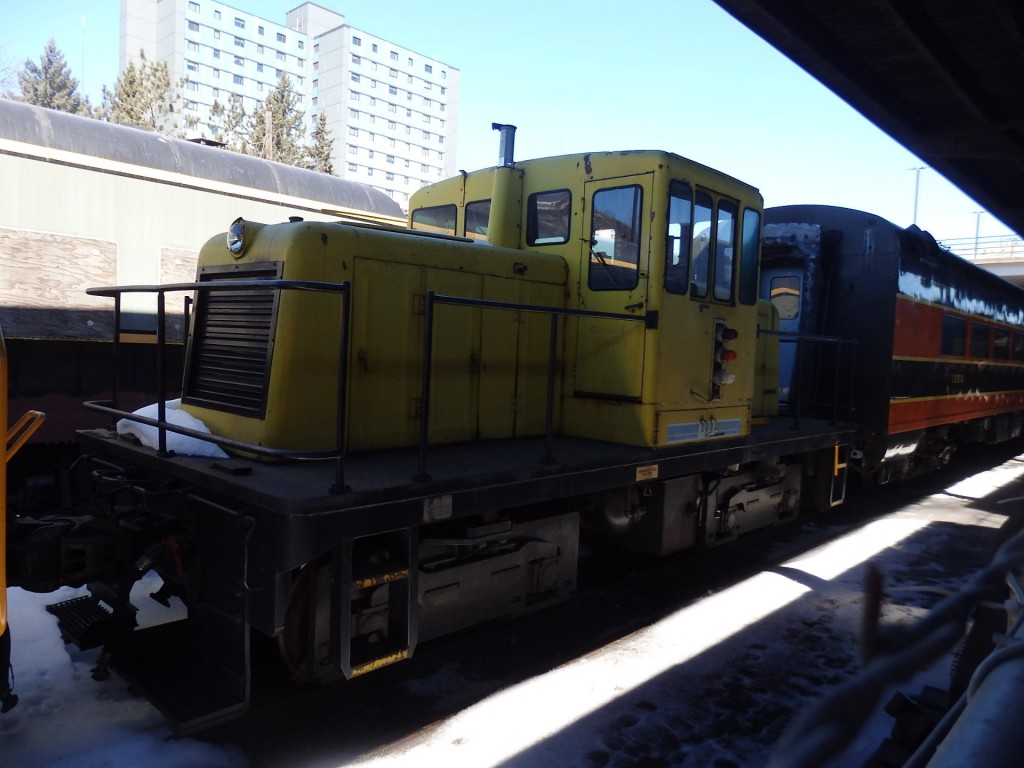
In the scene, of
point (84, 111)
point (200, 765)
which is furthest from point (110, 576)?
point (84, 111)

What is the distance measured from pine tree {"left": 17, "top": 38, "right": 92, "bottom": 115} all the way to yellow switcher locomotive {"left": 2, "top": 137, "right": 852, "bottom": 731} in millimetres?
49010

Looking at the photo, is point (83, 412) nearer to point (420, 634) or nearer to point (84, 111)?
point (420, 634)

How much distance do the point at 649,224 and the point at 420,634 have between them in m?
3.01

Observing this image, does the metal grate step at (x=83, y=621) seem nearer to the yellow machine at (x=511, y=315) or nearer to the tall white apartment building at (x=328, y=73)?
the yellow machine at (x=511, y=315)

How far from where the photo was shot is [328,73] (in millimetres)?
81438

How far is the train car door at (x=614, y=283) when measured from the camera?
4.98 m

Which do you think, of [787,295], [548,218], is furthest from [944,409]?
[548,218]

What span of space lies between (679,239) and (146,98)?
3990cm

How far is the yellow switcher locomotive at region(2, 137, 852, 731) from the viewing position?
3352 millimetres

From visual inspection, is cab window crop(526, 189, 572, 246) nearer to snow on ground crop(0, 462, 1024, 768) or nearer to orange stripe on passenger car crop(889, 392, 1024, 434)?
snow on ground crop(0, 462, 1024, 768)

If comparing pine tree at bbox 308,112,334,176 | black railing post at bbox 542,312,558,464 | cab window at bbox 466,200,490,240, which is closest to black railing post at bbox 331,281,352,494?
black railing post at bbox 542,312,558,464

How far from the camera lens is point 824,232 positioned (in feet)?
28.1

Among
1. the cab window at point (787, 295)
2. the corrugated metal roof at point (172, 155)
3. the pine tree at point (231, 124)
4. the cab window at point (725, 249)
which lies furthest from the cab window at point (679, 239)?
the pine tree at point (231, 124)

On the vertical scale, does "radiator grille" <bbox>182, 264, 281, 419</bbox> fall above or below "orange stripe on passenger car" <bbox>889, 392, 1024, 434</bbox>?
above
